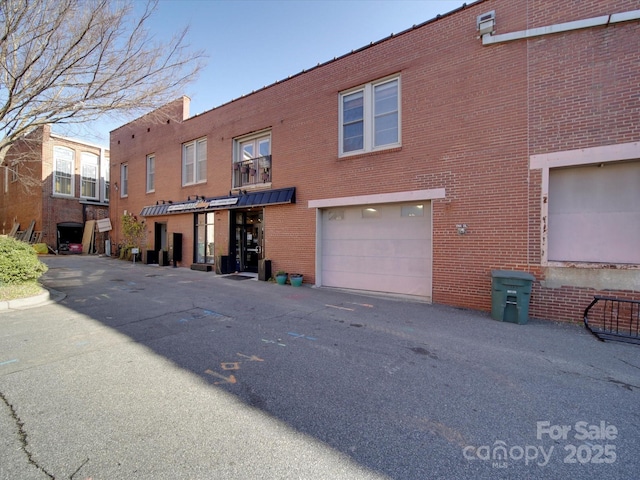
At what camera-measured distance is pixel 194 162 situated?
15062 millimetres

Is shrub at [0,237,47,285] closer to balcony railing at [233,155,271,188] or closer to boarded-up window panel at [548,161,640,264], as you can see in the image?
balcony railing at [233,155,271,188]

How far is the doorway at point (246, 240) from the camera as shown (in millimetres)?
13023

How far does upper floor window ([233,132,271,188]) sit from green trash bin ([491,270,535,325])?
8.96 m

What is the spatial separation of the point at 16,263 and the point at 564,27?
47.3 ft

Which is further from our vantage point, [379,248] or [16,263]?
[379,248]

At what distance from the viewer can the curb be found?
22.0 ft

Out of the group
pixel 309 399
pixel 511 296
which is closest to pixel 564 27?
pixel 511 296

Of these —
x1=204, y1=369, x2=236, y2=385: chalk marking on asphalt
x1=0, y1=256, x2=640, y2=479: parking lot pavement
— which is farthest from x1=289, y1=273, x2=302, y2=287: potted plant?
x1=204, y1=369, x2=236, y2=385: chalk marking on asphalt

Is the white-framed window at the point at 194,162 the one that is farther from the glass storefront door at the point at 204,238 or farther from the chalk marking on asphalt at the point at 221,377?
the chalk marking on asphalt at the point at 221,377

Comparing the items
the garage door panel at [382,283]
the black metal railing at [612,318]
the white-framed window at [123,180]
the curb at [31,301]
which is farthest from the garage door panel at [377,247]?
the white-framed window at [123,180]

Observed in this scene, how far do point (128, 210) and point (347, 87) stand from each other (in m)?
16.4

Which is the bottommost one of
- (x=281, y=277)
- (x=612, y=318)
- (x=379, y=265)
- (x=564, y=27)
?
(x=612, y=318)

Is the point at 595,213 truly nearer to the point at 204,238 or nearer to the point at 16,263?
the point at 16,263

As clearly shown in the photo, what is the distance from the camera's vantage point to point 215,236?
13.7m
